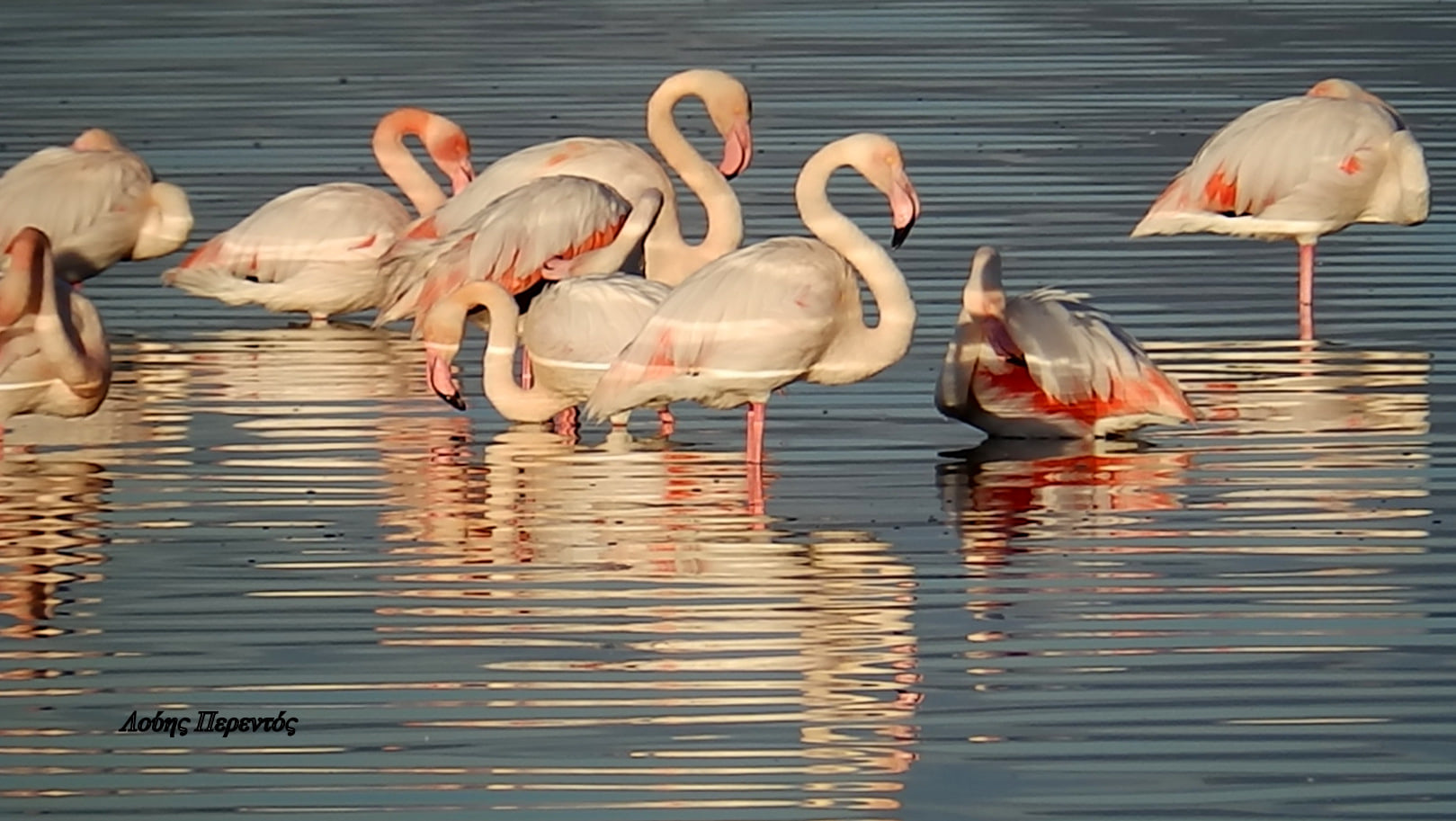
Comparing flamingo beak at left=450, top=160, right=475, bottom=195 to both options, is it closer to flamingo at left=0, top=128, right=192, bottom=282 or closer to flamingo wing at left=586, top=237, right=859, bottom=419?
flamingo at left=0, top=128, right=192, bottom=282

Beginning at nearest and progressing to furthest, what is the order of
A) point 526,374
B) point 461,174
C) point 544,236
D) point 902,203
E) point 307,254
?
point 902,203, point 526,374, point 544,236, point 307,254, point 461,174

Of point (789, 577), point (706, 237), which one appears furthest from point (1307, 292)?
point (789, 577)

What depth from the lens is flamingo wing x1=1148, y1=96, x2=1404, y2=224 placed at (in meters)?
11.8

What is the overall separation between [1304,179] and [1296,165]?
0.06m

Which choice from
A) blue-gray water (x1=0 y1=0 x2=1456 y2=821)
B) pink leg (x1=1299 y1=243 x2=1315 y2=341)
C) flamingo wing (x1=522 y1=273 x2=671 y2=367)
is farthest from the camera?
pink leg (x1=1299 y1=243 x2=1315 y2=341)

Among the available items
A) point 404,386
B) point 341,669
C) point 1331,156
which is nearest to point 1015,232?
point 1331,156

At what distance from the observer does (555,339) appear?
945cm

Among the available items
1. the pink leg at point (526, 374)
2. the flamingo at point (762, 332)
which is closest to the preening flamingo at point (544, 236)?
the pink leg at point (526, 374)

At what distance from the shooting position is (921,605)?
720 centimetres

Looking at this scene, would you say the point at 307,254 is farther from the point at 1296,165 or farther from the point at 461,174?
the point at 1296,165

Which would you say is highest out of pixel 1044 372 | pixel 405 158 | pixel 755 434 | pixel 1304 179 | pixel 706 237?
pixel 405 158

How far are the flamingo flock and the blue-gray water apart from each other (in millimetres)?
200

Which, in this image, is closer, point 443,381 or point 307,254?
point 443,381

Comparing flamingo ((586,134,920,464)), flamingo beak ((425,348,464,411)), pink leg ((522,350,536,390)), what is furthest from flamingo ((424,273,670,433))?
flamingo ((586,134,920,464))
